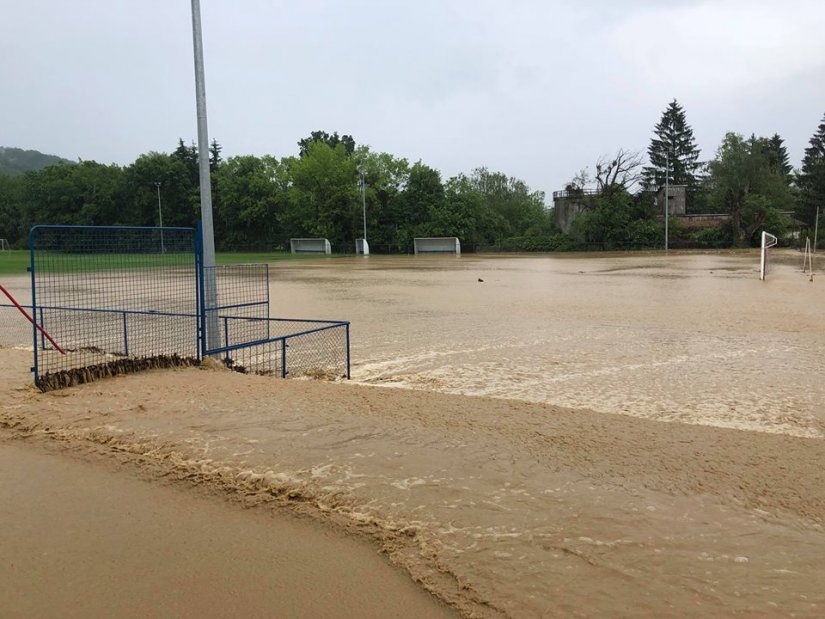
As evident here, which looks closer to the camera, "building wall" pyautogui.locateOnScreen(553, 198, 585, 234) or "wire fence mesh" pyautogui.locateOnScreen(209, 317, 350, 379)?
"wire fence mesh" pyautogui.locateOnScreen(209, 317, 350, 379)

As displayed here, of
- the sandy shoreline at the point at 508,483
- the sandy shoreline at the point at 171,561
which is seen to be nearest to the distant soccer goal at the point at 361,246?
the sandy shoreline at the point at 508,483

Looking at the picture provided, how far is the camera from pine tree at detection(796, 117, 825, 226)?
72.1 metres

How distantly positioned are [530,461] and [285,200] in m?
80.3

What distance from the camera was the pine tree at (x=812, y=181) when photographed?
7206 centimetres

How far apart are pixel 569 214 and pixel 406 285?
5234 centimetres

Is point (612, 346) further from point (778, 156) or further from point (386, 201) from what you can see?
point (778, 156)

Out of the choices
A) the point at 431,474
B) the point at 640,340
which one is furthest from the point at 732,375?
the point at 431,474

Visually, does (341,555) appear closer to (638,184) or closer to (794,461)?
(794,461)

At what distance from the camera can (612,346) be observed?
1234 centimetres

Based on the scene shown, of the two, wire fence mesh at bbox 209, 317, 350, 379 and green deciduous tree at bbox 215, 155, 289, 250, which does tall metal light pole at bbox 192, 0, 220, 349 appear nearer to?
wire fence mesh at bbox 209, 317, 350, 379

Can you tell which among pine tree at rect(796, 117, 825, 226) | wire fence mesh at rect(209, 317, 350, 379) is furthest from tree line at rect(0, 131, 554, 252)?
wire fence mesh at rect(209, 317, 350, 379)

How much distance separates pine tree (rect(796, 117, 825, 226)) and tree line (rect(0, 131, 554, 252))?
94.3ft

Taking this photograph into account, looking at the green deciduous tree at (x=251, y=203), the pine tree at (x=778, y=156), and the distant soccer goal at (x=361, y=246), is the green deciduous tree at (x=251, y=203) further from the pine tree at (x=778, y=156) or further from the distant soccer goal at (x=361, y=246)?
the pine tree at (x=778, y=156)

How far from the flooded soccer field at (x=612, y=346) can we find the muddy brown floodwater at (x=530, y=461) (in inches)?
3.0
